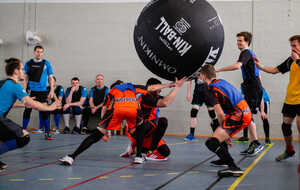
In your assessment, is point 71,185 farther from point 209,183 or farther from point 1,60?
point 1,60

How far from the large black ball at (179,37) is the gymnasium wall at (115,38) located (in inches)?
225

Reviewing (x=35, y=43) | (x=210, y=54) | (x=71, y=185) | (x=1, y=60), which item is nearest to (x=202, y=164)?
(x=210, y=54)

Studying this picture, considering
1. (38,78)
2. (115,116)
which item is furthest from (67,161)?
(38,78)

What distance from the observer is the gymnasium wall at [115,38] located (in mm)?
8789

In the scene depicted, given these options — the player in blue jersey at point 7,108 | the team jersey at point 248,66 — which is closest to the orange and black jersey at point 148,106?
the player in blue jersey at point 7,108

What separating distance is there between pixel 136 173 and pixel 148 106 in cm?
112

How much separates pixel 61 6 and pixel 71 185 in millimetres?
8315

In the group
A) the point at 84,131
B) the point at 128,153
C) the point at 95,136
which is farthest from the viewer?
the point at 84,131

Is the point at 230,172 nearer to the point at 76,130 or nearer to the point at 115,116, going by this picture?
the point at 115,116

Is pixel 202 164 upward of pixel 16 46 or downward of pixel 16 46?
downward

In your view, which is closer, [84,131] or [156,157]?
[156,157]

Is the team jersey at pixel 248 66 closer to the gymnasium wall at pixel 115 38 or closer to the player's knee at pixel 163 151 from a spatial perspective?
the player's knee at pixel 163 151

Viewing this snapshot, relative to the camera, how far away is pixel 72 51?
1010 centimetres

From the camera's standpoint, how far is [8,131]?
132 inches
